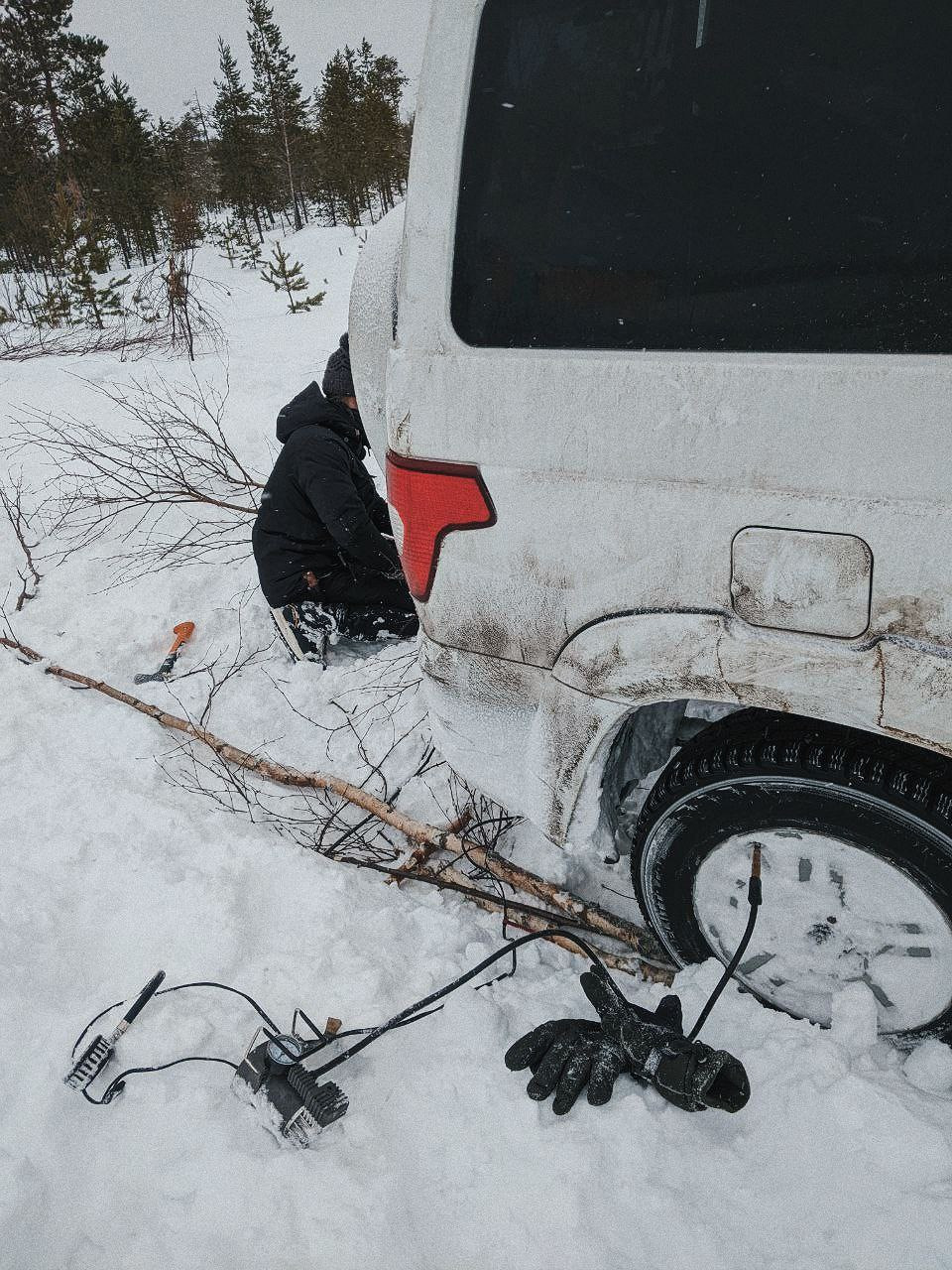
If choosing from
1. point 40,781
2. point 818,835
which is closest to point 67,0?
point 40,781

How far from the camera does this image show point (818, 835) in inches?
56.6

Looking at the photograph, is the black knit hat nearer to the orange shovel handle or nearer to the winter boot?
the winter boot

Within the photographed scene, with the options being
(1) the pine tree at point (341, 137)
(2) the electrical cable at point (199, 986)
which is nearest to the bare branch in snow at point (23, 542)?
(2) the electrical cable at point (199, 986)

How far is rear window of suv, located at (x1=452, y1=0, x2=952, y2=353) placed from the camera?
3.34 feet

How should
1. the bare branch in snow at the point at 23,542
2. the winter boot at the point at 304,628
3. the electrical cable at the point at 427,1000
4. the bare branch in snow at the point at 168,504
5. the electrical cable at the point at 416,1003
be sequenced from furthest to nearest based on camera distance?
1. the bare branch in snow at the point at 23,542
2. the bare branch in snow at the point at 168,504
3. the winter boot at the point at 304,628
4. the electrical cable at the point at 427,1000
5. the electrical cable at the point at 416,1003

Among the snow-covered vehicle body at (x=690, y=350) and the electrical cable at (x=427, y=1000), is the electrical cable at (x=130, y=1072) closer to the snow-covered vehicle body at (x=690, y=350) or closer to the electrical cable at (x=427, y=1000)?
the electrical cable at (x=427, y=1000)

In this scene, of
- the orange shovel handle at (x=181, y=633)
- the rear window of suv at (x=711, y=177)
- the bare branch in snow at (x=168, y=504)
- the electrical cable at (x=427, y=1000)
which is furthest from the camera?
the bare branch in snow at (x=168, y=504)

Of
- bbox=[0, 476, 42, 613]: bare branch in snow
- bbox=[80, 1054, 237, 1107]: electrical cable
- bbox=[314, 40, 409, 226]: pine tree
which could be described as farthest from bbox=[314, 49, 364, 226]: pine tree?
bbox=[80, 1054, 237, 1107]: electrical cable

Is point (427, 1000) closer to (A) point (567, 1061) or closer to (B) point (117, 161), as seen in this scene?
(A) point (567, 1061)

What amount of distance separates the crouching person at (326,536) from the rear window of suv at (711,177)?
221cm

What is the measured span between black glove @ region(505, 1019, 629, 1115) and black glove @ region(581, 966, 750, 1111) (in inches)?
1.5

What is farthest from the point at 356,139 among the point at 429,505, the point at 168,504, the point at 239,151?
the point at 429,505

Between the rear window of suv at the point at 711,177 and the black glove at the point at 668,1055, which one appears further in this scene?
the black glove at the point at 668,1055

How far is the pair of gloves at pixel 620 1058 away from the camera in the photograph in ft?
4.84
